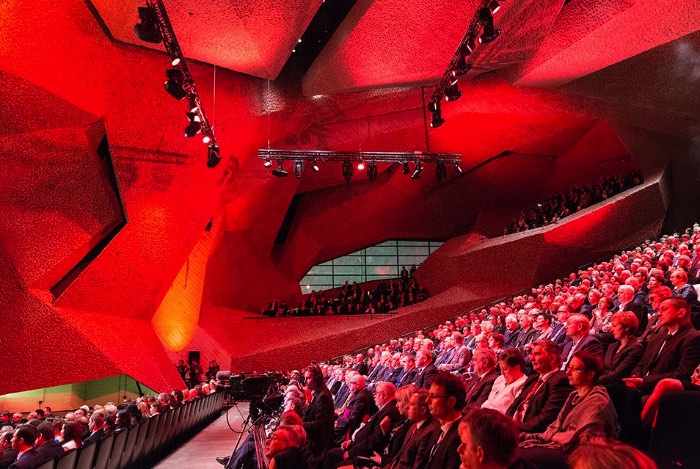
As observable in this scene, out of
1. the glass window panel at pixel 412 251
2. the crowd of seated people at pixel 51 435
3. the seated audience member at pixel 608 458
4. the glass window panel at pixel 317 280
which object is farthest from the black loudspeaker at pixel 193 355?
the seated audience member at pixel 608 458

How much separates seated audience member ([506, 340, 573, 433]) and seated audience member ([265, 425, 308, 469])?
1110 millimetres

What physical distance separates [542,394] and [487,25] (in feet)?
17.4

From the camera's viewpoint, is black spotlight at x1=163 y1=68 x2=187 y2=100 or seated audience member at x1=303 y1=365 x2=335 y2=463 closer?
seated audience member at x1=303 y1=365 x2=335 y2=463

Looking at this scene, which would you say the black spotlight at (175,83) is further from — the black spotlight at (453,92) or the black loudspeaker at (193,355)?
the black loudspeaker at (193,355)

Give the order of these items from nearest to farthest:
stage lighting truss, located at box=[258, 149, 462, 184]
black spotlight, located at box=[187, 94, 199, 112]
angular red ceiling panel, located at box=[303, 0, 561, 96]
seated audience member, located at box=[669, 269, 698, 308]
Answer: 1. seated audience member, located at box=[669, 269, 698, 308]
2. angular red ceiling panel, located at box=[303, 0, 561, 96]
3. black spotlight, located at box=[187, 94, 199, 112]
4. stage lighting truss, located at box=[258, 149, 462, 184]

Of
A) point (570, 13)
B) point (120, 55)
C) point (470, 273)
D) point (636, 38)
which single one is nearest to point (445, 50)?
point (570, 13)

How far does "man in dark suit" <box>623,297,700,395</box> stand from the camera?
3.19 m

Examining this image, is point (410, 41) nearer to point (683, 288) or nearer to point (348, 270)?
point (683, 288)

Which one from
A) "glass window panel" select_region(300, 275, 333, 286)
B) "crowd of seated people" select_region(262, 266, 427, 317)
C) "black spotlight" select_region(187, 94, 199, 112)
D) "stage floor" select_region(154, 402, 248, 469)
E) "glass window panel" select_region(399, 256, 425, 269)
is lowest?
"stage floor" select_region(154, 402, 248, 469)

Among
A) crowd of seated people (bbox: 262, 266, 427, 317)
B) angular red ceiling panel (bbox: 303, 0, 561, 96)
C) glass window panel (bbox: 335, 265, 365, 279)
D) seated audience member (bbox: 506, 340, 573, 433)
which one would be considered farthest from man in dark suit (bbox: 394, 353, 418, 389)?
glass window panel (bbox: 335, 265, 365, 279)

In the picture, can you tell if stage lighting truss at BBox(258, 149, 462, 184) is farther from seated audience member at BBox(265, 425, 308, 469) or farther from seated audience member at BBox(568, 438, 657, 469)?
seated audience member at BBox(568, 438, 657, 469)

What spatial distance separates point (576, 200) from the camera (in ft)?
51.5

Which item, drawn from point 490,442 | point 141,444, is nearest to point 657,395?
point 490,442

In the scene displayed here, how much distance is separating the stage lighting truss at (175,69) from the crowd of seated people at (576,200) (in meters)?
9.05
